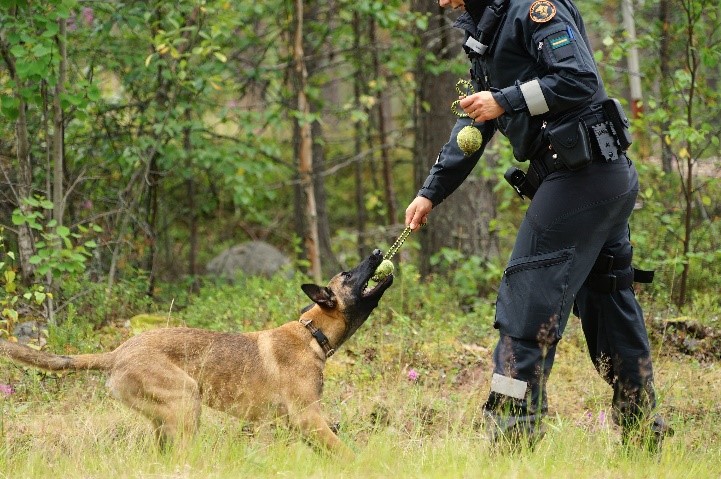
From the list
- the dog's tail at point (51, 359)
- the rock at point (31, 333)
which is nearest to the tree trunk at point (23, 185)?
the rock at point (31, 333)

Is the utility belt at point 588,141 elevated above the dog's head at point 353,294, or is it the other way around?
the utility belt at point 588,141

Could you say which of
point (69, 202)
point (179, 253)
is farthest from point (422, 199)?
point (179, 253)

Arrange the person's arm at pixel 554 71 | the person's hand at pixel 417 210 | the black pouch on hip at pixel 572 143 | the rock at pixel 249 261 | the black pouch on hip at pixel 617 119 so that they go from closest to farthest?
the person's arm at pixel 554 71 → the black pouch on hip at pixel 572 143 → the black pouch on hip at pixel 617 119 → the person's hand at pixel 417 210 → the rock at pixel 249 261

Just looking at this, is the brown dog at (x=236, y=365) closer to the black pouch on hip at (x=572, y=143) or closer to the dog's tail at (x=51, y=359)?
the dog's tail at (x=51, y=359)

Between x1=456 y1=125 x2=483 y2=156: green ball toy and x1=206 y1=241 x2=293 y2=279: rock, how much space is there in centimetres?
763

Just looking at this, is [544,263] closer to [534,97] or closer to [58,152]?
[534,97]

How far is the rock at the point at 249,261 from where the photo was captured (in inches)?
477

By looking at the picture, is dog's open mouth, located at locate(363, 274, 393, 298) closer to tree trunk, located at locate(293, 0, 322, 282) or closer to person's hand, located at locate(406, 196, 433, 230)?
person's hand, located at locate(406, 196, 433, 230)

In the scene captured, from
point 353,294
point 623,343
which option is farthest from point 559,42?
point 353,294

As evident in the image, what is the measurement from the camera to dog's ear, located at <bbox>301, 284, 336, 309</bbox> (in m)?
5.03

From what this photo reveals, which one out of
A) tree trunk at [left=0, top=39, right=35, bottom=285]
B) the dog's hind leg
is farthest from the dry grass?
tree trunk at [left=0, top=39, right=35, bottom=285]

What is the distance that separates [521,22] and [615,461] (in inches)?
84.9

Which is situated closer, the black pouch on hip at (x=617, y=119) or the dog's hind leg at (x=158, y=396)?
the black pouch on hip at (x=617, y=119)

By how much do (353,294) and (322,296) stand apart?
20 cm
